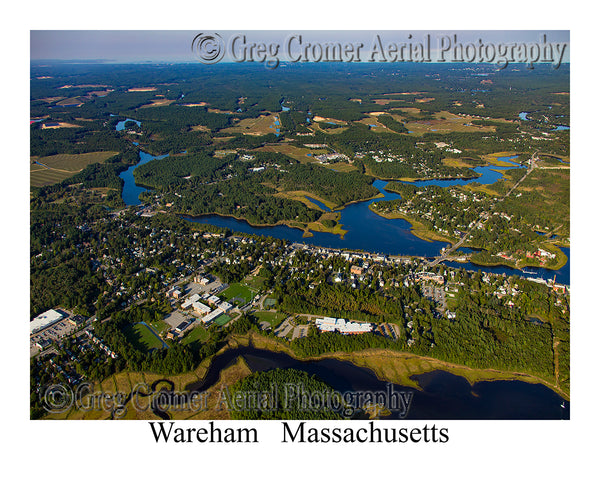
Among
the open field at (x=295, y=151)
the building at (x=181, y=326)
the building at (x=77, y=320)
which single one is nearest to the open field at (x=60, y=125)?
the open field at (x=295, y=151)

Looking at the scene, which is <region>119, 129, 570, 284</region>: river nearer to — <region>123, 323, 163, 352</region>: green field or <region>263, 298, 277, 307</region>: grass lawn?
<region>263, 298, 277, 307</region>: grass lawn

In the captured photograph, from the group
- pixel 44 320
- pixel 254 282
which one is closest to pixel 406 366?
pixel 254 282

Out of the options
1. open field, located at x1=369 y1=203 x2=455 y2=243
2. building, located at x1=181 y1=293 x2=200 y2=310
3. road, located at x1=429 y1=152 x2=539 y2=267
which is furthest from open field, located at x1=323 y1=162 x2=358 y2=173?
building, located at x1=181 y1=293 x2=200 y2=310

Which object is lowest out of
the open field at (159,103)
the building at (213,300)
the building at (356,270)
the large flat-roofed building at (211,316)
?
the large flat-roofed building at (211,316)

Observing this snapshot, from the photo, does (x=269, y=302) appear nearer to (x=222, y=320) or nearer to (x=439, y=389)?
(x=222, y=320)

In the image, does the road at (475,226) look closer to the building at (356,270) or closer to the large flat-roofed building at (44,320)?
the building at (356,270)

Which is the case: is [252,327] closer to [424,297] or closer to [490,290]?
[424,297]

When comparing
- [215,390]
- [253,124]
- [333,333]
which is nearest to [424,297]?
[333,333]
